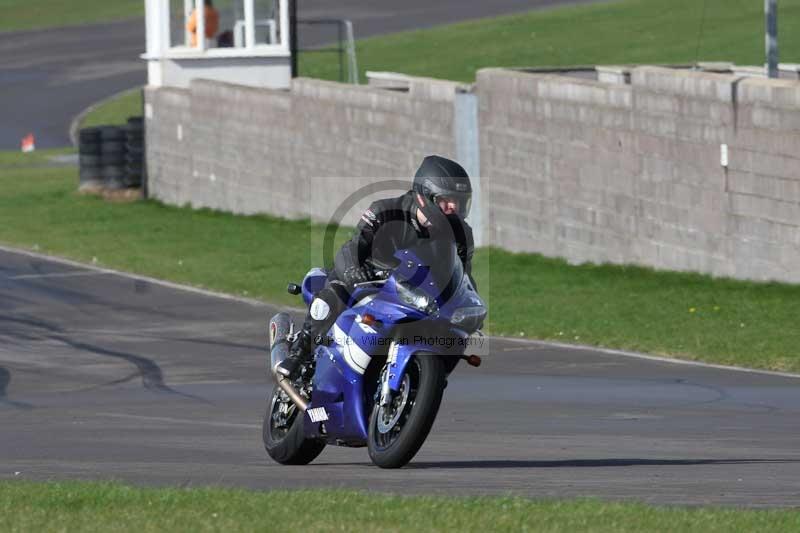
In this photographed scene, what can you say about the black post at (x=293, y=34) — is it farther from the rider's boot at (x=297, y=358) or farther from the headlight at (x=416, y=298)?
the headlight at (x=416, y=298)

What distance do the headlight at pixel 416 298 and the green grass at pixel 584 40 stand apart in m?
38.0

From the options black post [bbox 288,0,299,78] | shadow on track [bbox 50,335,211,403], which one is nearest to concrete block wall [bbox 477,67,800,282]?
shadow on track [bbox 50,335,211,403]

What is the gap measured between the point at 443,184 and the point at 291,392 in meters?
1.57

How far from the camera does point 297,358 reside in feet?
35.3

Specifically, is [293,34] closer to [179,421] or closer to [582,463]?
[179,421]

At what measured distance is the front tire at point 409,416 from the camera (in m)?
9.53

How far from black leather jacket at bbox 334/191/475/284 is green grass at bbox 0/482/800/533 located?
5.84 feet

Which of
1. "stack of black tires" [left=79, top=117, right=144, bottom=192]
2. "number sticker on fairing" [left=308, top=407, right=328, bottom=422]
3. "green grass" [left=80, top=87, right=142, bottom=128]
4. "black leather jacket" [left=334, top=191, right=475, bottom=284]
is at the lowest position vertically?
"green grass" [left=80, top=87, right=142, bottom=128]

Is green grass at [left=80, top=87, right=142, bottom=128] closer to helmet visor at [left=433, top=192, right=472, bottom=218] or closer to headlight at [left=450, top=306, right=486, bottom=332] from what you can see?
helmet visor at [left=433, top=192, right=472, bottom=218]

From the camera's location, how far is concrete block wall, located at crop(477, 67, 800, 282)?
21.1 meters

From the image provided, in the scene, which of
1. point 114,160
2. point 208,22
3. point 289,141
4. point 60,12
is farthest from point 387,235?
point 60,12

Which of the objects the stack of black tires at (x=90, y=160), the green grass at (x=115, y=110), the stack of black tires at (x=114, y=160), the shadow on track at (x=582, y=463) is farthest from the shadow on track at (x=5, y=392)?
the green grass at (x=115, y=110)

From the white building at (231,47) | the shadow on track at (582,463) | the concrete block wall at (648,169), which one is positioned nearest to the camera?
the shadow on track at (582,463)

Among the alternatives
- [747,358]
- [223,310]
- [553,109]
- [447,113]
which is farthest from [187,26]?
[747,358]
